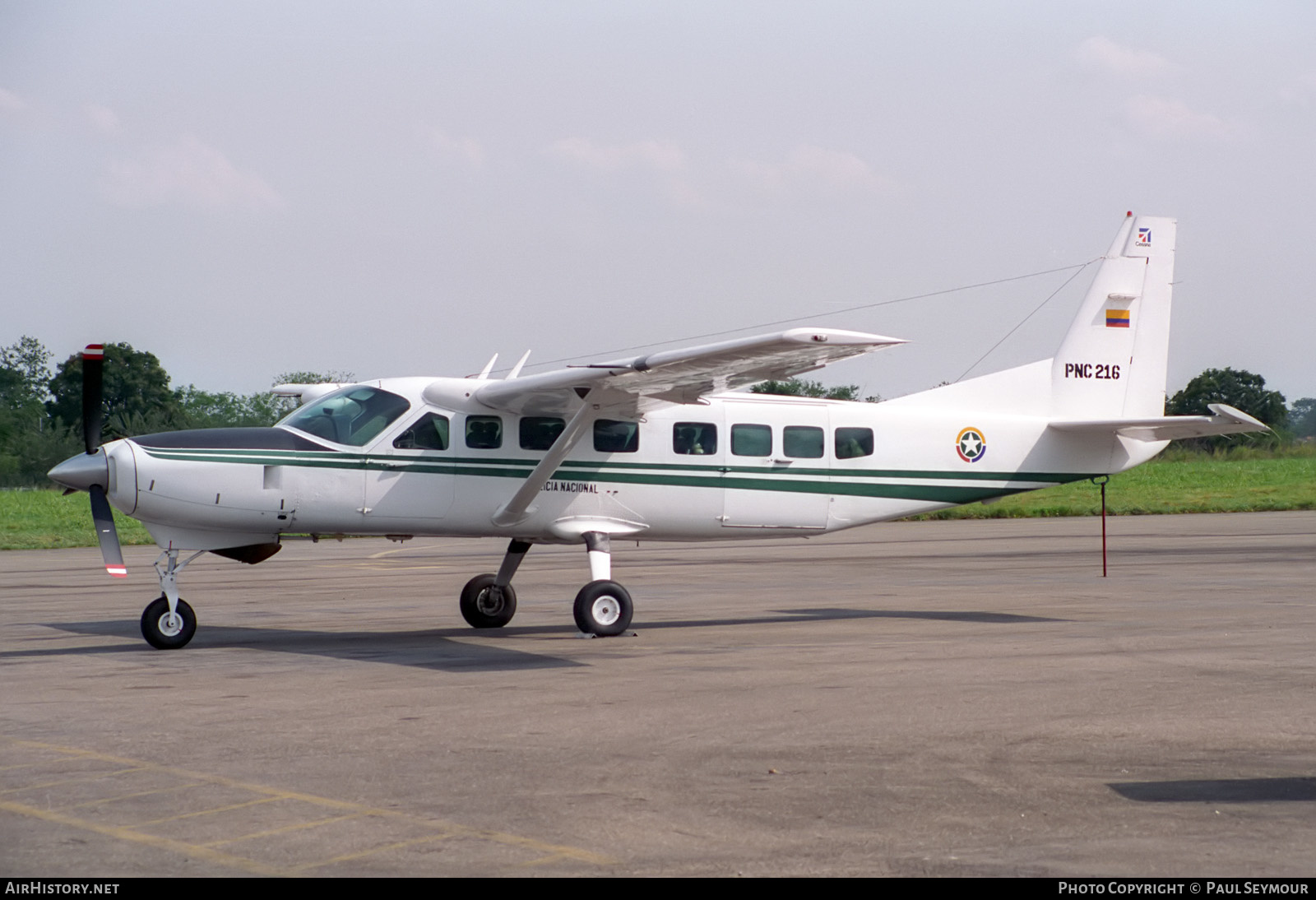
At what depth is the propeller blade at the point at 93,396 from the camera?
14500 mm

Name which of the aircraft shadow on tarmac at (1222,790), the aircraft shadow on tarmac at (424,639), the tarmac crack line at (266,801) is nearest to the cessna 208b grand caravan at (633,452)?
the aircraft shadow on tarmac at (424,639)

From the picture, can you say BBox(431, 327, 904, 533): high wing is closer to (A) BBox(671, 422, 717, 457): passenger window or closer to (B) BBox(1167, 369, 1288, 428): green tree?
(A) BBox(671, 422, 717, 457): passenger window

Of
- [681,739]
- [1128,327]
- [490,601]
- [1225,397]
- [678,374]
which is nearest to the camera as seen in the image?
[681,739]

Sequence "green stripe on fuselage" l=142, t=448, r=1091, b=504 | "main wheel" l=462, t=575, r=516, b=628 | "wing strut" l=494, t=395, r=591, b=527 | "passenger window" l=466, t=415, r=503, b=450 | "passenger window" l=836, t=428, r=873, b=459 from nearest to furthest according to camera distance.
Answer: "green stripe on fuselage" l=142, t=448, r=1091, b=504 → "wing strut" l=494, t=395, r=591, b=527 → "passenger window" l=466, t=415, r=503, b=450 → "main wheel" l=462, t=575, r=516, b=628 → "passenger window" l=836, t=428, r=873, b=459

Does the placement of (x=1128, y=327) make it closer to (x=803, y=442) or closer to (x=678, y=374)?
(x=803, y=442)

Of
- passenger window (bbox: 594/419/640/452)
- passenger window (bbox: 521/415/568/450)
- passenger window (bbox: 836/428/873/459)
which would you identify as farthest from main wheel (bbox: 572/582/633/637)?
passenger window (bbox: 836/428/873/459)

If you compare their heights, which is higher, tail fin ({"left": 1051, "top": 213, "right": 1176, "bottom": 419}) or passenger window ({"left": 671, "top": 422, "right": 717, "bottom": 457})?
tail fin ({"left": 1051, "top": 213, "right": 1176, "bottom": 419})

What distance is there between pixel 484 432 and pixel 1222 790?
9499mm

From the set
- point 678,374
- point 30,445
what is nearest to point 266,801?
point 678,374

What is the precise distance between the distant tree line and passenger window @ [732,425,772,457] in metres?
26.0

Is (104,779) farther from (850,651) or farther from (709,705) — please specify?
(850,651)

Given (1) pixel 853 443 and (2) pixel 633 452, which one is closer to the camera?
(2) pixel 633 452

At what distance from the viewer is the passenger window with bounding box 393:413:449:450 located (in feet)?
47.4

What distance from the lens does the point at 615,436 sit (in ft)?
49.4
